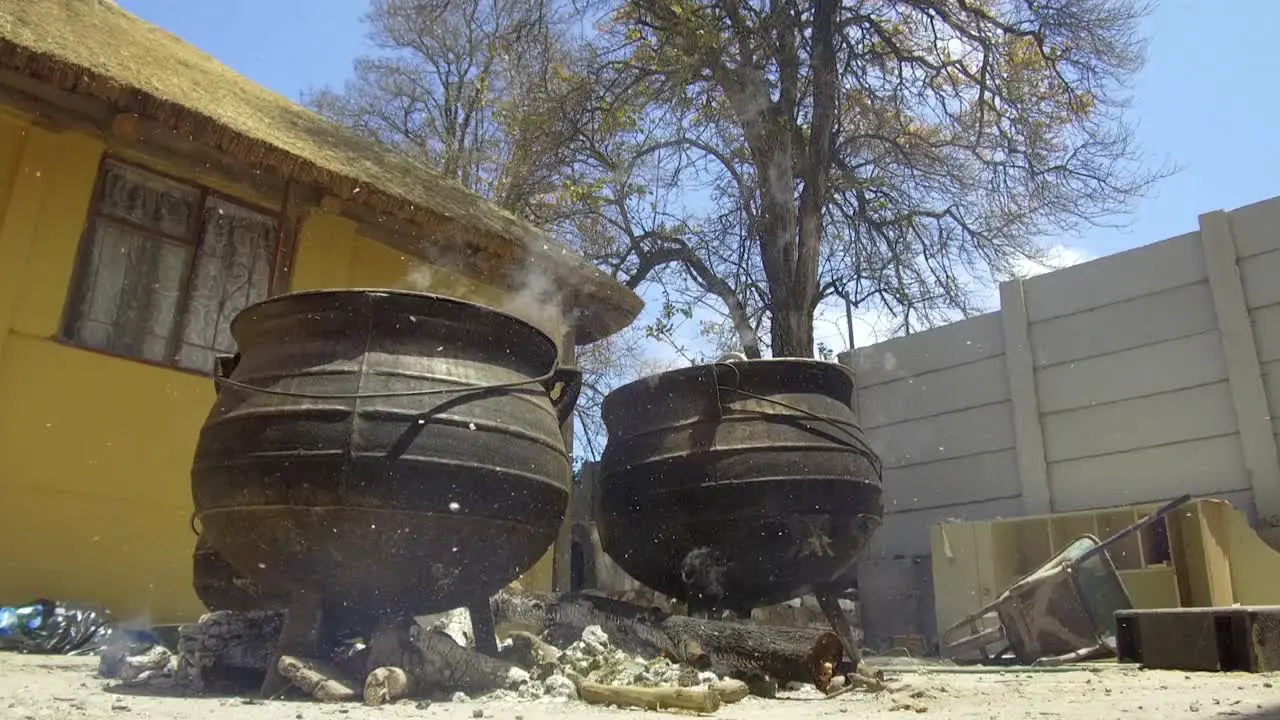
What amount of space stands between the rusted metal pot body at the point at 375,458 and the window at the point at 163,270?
8.78ft

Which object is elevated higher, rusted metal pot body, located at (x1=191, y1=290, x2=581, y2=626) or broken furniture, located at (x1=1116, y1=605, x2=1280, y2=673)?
rusted metal pot body, located at (x1=191, y1=290, x2=581, y2=626)

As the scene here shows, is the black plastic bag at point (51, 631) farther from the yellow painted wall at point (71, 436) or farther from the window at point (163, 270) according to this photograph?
Answer: the window at point (163, 270)

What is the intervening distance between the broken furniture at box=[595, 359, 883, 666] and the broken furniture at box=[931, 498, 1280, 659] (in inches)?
144

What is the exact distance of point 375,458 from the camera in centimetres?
261

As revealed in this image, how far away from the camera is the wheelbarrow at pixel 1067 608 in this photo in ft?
16.4

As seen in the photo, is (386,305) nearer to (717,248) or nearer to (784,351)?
(784,351)

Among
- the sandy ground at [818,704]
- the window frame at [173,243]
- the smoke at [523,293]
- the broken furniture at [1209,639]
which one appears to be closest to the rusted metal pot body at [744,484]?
the sandy ground at [818,704]

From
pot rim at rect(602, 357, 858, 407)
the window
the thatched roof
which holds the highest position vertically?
the thatched roof

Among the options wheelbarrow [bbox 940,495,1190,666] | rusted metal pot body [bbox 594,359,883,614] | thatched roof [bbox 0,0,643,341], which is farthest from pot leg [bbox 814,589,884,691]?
thatched roof [bbox 0,0,643,341]

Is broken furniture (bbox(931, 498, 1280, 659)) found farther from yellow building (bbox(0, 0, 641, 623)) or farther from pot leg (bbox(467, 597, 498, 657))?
yellow building (bbox(0, 0, 641, 623))

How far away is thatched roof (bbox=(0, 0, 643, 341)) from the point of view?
4.66 meters

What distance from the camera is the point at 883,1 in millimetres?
9211

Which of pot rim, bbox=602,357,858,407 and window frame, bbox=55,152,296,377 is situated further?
window frame, bbox=55,152,296,377

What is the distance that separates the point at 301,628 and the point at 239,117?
3795 mm
